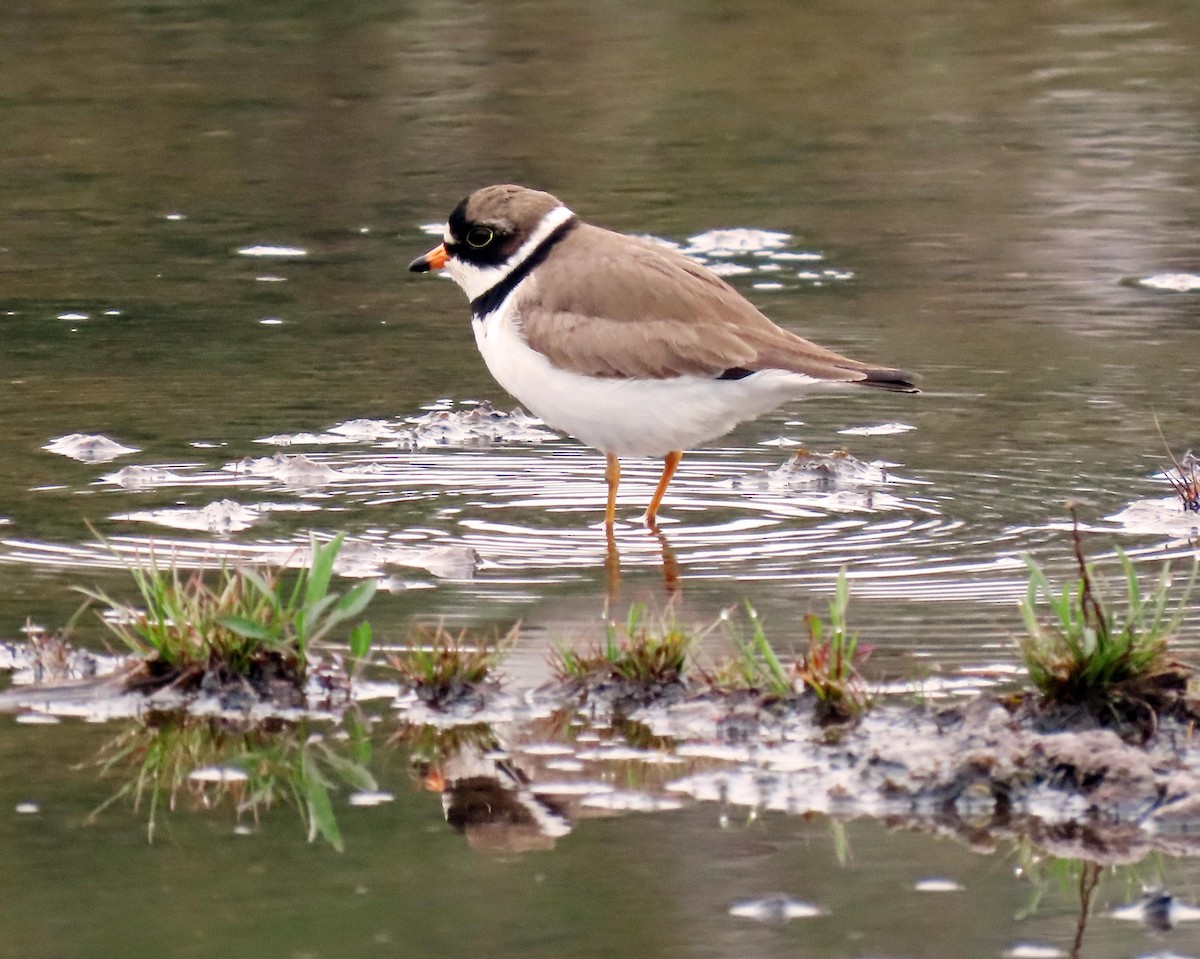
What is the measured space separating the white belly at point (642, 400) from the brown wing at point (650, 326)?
1.5 inches

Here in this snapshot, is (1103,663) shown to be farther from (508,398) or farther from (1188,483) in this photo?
(508,398)

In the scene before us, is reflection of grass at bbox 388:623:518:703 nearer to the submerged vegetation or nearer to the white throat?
the white throat

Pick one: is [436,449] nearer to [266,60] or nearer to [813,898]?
[813,898]

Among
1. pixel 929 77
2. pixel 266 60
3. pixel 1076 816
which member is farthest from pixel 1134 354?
pixel 266 60

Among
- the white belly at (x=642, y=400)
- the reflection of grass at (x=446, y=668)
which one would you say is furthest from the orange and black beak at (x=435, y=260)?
the reflection of grass at (x=446, y=668)

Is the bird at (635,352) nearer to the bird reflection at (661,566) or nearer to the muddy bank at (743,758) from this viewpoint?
the bird reflection at (661,566)

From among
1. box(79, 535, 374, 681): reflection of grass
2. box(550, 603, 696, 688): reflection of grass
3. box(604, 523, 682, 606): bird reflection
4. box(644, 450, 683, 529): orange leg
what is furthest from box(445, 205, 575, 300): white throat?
box(550, 603, 696, 688): reflection of grass

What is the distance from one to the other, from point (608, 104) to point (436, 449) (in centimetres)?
715

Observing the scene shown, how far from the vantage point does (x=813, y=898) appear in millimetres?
4172

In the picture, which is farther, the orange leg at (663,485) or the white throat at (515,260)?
the white throat at (515,260)

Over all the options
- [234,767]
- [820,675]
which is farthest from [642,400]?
[234,767]

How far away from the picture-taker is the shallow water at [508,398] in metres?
4.34

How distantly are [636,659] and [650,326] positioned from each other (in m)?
2.15

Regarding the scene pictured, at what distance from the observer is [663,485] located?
294 inches
